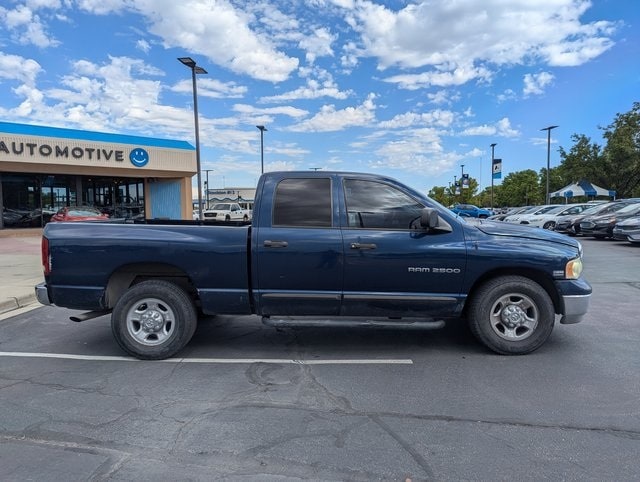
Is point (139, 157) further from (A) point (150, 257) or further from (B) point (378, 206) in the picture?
(B) point (378, 206)

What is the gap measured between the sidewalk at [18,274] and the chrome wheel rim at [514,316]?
7.34 meters

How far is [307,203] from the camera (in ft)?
16.6

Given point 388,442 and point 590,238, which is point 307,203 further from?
point 590,238

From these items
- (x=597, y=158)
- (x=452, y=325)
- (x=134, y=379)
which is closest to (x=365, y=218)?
(x=452, y=325)

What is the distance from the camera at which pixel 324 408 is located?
3854mm

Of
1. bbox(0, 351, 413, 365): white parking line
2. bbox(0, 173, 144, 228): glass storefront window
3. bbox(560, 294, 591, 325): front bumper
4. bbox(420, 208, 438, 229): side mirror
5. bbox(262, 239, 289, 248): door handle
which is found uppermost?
bbox(0, 173, 144, 228): glass storefront window

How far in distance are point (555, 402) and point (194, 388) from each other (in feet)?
10.2

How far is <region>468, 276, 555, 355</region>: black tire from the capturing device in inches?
194

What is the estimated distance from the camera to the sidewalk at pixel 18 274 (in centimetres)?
793

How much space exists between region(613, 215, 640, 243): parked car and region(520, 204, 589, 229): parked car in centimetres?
719

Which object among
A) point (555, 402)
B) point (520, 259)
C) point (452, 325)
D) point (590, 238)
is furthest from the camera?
point (590, 238)

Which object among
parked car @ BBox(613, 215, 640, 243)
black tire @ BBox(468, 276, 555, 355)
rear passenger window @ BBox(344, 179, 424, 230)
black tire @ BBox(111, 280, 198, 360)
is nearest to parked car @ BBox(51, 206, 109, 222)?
black tire @ BBox(111, 280, 198, 360)

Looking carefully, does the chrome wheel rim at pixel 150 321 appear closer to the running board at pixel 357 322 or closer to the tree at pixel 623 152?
the running board at pixel 357 322

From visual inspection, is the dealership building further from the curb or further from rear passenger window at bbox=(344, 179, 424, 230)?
rear passenger window at bbox=(344, 179, 424, 230)
